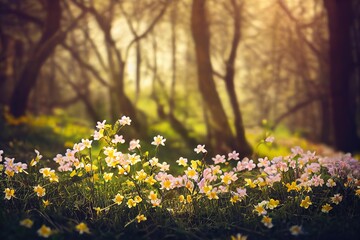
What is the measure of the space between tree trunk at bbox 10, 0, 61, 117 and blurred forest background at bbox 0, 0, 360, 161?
3 cm

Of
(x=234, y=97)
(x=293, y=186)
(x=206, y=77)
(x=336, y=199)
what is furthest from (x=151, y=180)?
(x=234, y=97)

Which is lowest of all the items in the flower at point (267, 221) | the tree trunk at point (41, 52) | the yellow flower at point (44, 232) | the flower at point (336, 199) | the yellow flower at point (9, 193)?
the flower at point (336, 199)

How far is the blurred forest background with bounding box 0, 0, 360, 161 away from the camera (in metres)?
11.8

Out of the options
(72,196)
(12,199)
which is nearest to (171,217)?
(72,196)

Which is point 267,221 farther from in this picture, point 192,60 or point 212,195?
point 192,60

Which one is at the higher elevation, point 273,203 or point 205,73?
point 205,73

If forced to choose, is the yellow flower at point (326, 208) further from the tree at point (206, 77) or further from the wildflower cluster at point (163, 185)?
the tree at point (206, 77)

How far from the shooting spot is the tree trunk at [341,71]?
1164 centimetres

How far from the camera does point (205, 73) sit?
10.7 m

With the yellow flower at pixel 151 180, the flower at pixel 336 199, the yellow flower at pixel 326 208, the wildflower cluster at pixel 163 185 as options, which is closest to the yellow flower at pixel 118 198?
the wildflower cluster at pixel 163 185

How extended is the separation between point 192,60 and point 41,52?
8.92m

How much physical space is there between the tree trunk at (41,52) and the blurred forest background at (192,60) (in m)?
0.03

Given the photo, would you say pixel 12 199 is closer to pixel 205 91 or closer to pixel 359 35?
pixel 205 91

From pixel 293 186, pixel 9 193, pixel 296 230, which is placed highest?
pixel 9 193
